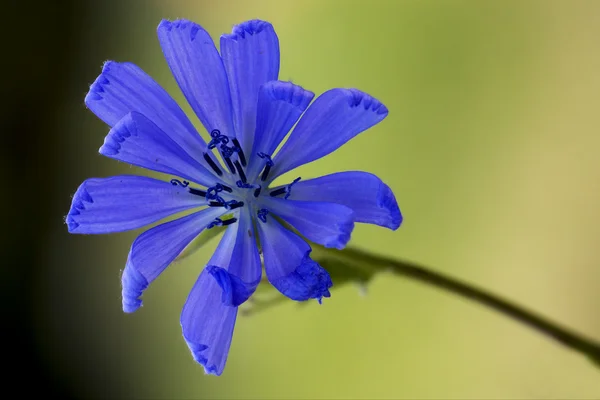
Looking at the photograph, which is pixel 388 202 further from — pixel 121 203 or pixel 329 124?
pixel 121 203

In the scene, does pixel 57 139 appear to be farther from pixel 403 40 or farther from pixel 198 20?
pixel 403 40

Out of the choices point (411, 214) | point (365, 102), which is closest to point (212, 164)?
point (365, 102)

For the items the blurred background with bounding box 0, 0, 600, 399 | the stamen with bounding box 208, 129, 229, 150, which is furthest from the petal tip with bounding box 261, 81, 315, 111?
the blurred background with bounding box 0, 0, 600, 399

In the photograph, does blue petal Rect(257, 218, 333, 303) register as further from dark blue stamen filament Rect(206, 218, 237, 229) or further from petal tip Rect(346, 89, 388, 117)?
petal tip Rect(346, 89, 388, 117)

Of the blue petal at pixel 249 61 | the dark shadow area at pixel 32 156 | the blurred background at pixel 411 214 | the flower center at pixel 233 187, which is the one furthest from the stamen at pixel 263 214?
the dark shadow area at pixel 32 156

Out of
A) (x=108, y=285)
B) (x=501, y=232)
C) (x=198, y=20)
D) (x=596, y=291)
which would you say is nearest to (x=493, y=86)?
(x=501, y=232)
